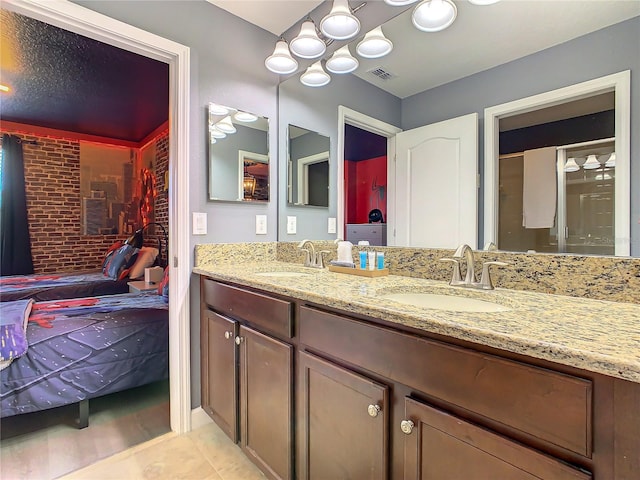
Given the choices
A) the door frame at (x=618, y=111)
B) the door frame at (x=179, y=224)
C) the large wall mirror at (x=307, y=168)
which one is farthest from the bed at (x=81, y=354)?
the door frame at (x=618, y=111)

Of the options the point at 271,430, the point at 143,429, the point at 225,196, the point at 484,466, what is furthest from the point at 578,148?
the point at 143,429

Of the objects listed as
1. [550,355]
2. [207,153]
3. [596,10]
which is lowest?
[550,355]

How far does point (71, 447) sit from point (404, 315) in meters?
1.92

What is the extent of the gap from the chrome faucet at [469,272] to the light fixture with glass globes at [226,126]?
4.69 feet

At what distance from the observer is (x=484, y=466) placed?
68cm

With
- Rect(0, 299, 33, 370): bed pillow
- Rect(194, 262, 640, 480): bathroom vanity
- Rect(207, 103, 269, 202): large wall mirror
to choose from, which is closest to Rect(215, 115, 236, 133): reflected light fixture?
Rect(207, 103, 269, 202): large wall mirror

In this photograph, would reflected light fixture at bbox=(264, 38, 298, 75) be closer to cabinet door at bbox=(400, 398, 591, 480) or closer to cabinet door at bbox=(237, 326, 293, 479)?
cabinet door at bbox=(237, 326, 293, 479)

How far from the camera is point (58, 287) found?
10.1 feet

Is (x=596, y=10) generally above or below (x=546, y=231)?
above

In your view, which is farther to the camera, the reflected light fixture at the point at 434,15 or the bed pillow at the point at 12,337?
the bed pillow at the point at 12,337

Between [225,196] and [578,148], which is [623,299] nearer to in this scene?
[578,148]

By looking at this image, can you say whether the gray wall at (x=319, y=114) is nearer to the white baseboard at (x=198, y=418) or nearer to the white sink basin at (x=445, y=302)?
the white sink basin at (x=445, y=302)

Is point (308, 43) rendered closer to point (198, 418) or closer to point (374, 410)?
point (374, 410)

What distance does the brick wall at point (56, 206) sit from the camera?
4230mm
